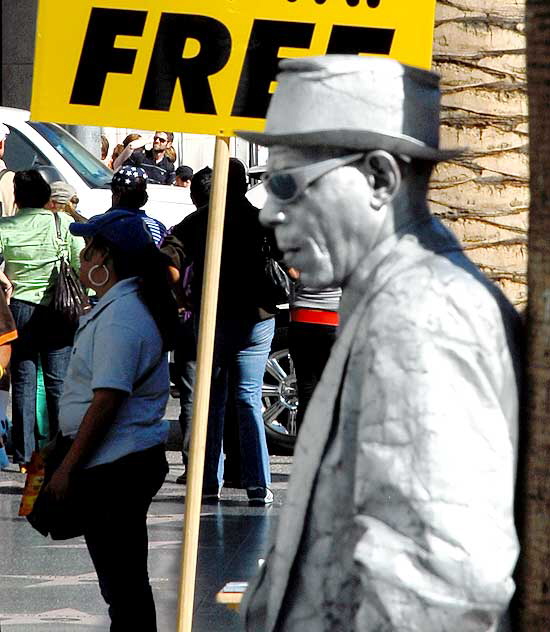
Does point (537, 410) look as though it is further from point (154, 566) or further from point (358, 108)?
point (154, 566)

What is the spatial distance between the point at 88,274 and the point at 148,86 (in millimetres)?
910

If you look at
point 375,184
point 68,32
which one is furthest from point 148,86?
point 375,184

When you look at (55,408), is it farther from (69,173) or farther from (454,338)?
(454,338)

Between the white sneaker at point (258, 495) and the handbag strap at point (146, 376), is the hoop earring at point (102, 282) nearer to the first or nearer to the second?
the handbag strap at point (146, 376)

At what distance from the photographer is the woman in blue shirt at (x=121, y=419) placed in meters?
5.23

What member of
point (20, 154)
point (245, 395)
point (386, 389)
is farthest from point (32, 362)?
point (386, 389)

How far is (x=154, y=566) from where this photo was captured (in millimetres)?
7848

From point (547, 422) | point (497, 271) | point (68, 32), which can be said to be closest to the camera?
point (547, 422)

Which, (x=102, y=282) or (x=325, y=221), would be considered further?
(x=102, y=282)

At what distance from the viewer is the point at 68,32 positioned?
488 cm

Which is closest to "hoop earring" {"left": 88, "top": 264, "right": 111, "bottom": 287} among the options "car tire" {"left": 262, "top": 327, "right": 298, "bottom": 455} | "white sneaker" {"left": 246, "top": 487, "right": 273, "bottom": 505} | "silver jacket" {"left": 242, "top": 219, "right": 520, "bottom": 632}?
"silver jacket" {"left": 242, "top": 219, "right": 520, "bottom": 632}

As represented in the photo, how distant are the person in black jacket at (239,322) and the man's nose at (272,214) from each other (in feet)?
22.7

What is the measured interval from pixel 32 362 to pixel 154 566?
3635 mm

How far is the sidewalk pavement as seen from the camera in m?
6.87
